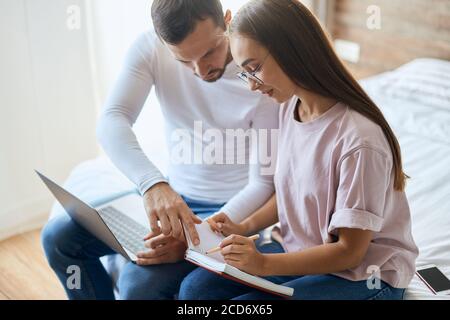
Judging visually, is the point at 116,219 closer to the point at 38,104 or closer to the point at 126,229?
the point at 126,229

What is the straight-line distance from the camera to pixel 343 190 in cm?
100

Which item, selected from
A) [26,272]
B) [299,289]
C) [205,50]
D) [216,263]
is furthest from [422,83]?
[26,272]

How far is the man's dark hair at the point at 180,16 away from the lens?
1149 mm

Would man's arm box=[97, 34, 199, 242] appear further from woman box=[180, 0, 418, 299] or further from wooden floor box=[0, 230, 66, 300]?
wooden floor box=[0, 230, 66, 300]

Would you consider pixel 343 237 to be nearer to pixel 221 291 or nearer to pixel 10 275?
pixel 221 291

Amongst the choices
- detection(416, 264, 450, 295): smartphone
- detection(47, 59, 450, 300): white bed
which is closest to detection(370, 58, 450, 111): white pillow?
detection(47, 59, 450, 300): white bed

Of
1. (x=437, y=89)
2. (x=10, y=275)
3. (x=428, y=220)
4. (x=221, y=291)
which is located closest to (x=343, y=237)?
(x=221, y=291)

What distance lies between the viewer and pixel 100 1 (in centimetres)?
201

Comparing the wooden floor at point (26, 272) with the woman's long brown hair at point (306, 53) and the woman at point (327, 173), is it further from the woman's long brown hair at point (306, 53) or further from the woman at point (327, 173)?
the woman's long brown hair at point (306, 53)

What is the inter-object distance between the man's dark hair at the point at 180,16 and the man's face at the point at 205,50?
1 cm

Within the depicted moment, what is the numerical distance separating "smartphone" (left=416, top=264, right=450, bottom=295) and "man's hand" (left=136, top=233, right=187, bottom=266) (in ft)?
1.73

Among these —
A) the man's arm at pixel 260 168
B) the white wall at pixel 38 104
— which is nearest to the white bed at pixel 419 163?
the man's arm at pixel 260 168

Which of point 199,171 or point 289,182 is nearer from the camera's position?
point 289,182
